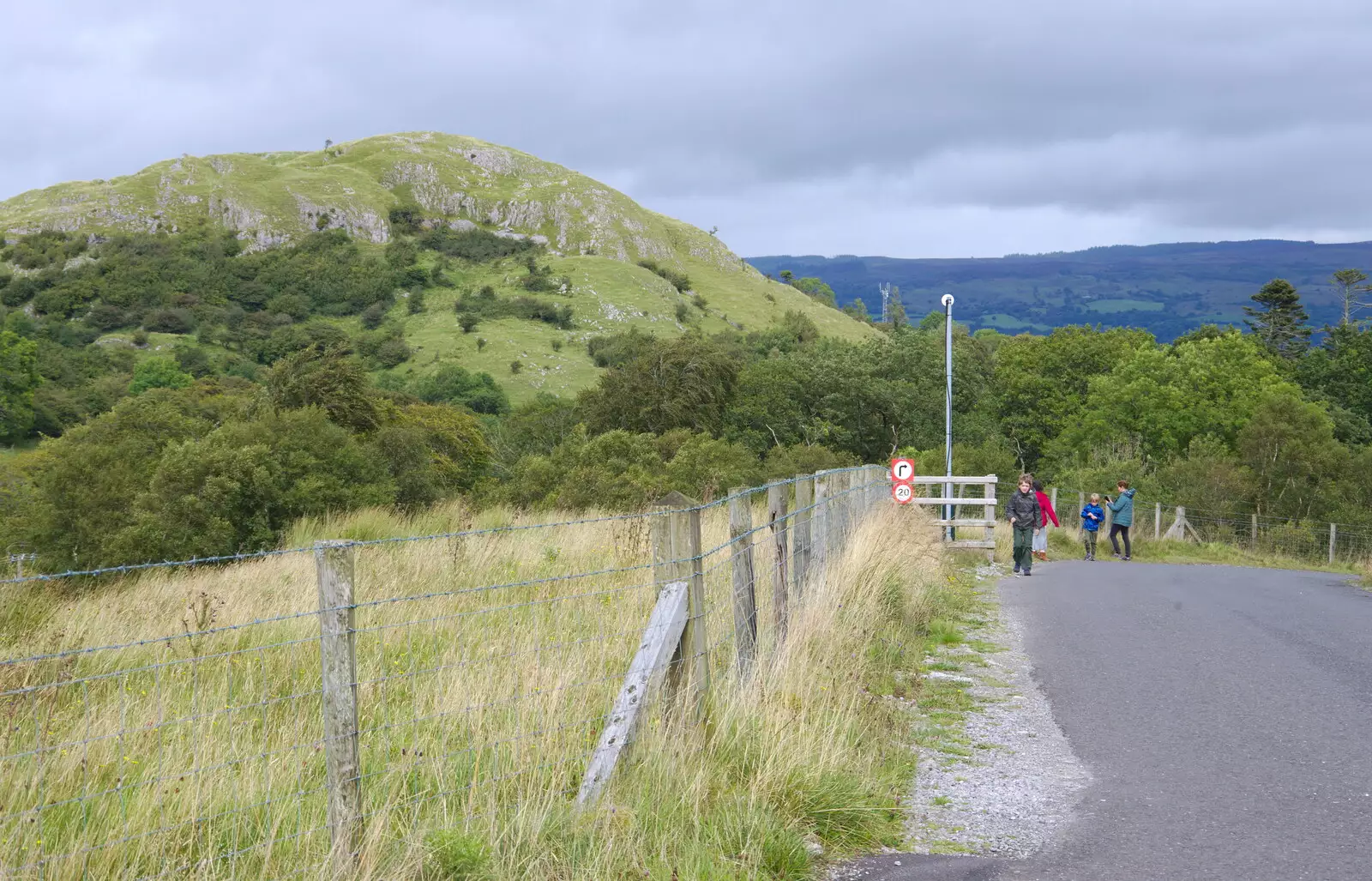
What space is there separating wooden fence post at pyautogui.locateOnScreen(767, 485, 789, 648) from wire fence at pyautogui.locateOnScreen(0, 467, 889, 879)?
0.02 metres

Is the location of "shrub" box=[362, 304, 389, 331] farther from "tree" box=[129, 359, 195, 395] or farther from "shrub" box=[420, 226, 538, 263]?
"tree" box=[129, 359, 195, 395]

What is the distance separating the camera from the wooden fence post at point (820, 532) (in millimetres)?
9281

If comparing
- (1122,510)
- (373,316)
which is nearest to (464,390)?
(373,316)

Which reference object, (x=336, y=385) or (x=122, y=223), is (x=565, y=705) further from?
(x=122, y=223)

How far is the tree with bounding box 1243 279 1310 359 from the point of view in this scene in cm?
9300

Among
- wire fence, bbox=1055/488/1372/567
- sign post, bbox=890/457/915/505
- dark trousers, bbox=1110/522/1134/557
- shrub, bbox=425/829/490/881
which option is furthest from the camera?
wire fence, bbox=1055/488/1372/567

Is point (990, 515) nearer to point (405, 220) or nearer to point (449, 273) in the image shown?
point (449, 273)

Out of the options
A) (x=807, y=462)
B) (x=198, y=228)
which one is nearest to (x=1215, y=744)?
(x=807, y=462)

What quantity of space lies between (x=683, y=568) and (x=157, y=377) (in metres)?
106

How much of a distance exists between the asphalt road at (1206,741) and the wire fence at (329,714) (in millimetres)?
1719

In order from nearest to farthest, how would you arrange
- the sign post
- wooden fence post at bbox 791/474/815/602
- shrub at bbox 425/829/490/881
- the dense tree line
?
shrub at bbox 425/829/490/881
wooden fence post at bbox 791/474/815/602
the sign post
the dense tree line

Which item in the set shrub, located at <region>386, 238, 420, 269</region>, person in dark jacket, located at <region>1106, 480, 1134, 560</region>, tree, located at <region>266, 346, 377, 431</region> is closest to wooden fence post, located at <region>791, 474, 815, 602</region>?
person in dark jacket, located at <region>1106, 480, 1134, 560</region>

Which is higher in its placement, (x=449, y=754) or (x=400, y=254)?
(x=400, y=254)

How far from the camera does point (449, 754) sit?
195 inches
